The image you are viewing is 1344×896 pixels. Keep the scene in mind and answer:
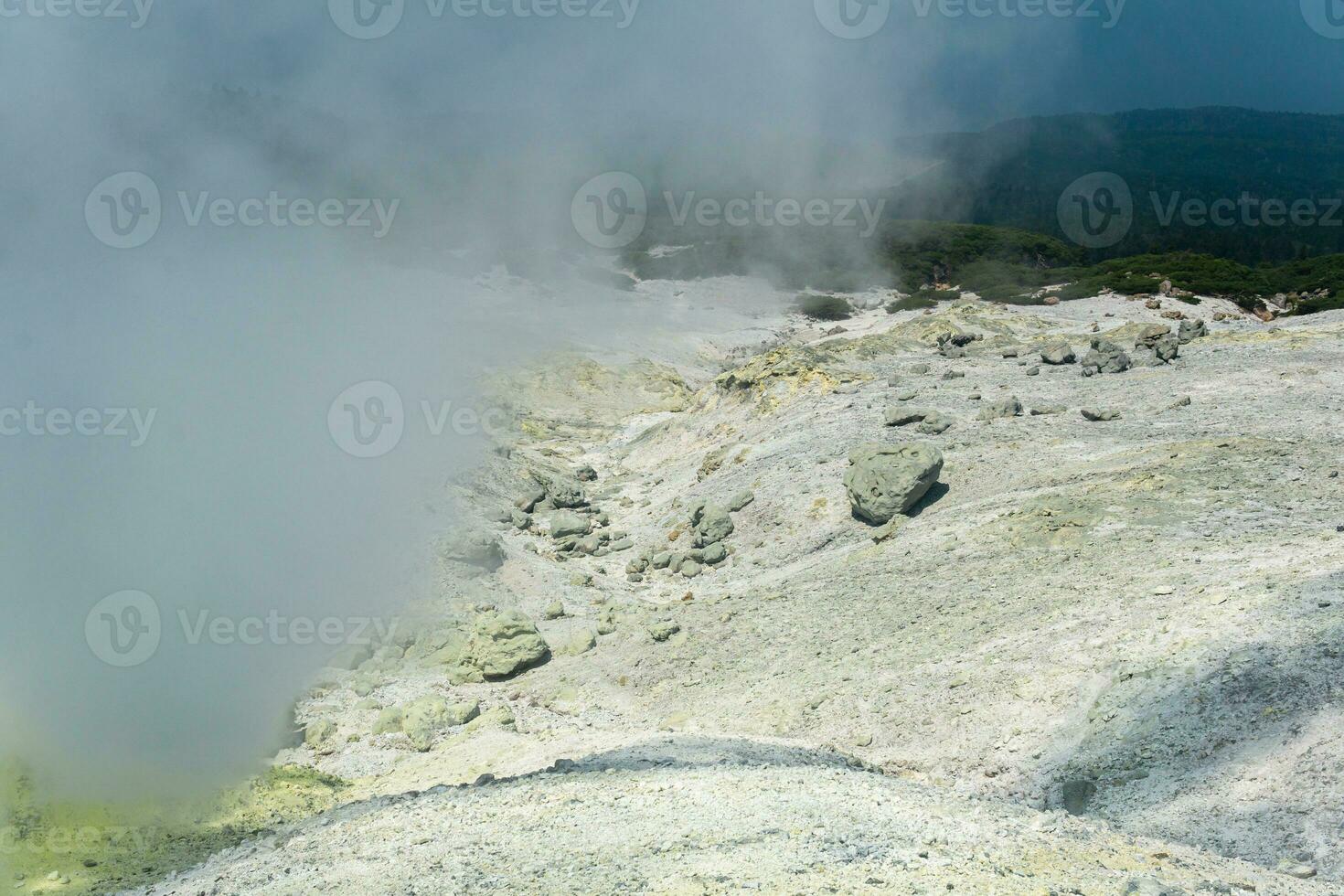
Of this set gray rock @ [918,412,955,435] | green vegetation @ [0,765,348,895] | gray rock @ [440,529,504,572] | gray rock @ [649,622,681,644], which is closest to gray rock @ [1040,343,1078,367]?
gray rock @ [918,412,955,435]

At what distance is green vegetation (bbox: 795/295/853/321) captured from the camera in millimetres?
69312

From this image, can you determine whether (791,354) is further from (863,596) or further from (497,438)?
(863,596)

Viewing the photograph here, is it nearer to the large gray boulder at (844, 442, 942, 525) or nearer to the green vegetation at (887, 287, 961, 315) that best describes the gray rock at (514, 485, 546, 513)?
the large gray boulder at (844, 442, 942, 525)

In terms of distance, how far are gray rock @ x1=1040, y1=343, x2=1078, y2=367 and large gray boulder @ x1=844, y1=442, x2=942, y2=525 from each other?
1068 centimetres

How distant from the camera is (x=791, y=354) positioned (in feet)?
98.7

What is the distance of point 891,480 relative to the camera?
17.4 m

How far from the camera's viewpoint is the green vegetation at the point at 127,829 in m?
8.99

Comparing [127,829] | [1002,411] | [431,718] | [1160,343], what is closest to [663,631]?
[431,718]

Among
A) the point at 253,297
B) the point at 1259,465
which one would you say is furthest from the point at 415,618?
the point at 253,297

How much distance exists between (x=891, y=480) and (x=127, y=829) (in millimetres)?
13051

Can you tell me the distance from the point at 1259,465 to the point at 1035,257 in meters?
80.6

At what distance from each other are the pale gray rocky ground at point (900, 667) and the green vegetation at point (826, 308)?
4384cm

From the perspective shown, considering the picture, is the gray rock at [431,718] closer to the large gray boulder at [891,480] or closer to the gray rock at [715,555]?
the gray rock at [715,555]

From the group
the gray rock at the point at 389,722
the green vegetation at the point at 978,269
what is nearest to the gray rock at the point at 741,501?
the gray rock at the point at 389,722
